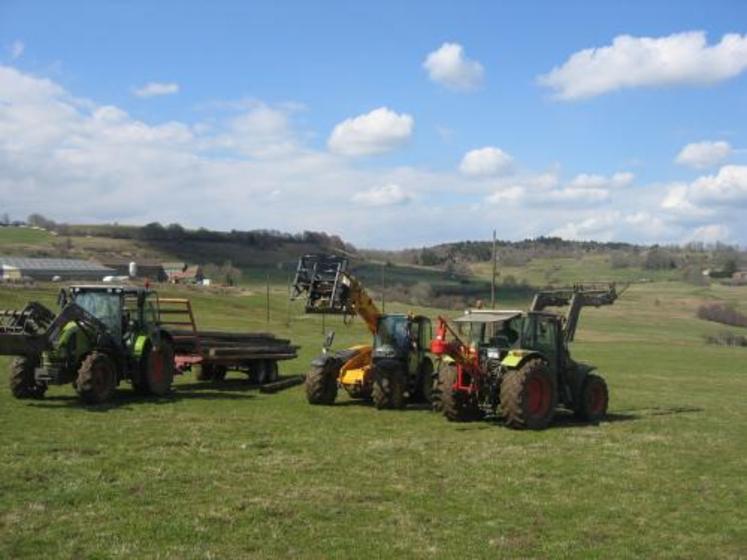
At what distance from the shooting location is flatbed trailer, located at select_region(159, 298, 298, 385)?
23375 mm

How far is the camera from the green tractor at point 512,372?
16.5 m

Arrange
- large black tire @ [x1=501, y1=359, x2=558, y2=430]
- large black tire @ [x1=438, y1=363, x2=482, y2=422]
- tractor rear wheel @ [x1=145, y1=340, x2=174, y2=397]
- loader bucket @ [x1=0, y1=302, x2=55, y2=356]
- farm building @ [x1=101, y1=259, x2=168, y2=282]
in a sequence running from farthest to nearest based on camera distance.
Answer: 1. farm building @ [x1=101, y1=259, x2=168, y2=282]
2. tractor rear wheel @ [x1=145, y1=340, x2=174, y2=397]
3. loader bucket @ [x1=0, y1=302, x2=55, y2=356]
4. large black tire @ [x1=438, y1=363, x2=482, y2=422]
5. large black tire @ [x1=501, y1=359, x2=558, y2=430]

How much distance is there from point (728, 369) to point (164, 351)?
103ft

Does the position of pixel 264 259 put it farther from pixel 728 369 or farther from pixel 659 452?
pixel 659 452

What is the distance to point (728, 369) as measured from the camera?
Answer: 42.8 metres

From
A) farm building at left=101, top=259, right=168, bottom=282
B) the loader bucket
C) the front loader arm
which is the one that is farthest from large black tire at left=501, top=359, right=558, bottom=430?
farm building at left=101, top=259, right=168, bottom=282

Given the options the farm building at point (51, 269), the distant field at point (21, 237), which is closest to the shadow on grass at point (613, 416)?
the farm building at point (51, 269)

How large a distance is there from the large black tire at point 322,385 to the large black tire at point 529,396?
16.7 ft

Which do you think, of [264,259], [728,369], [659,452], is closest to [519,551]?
[659,452]

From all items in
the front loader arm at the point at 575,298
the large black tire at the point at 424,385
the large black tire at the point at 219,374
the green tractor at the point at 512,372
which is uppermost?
the front loader arm at the point at 575,298

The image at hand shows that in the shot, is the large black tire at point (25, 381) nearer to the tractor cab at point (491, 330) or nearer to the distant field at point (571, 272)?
the tractor cab at point (491, 330)

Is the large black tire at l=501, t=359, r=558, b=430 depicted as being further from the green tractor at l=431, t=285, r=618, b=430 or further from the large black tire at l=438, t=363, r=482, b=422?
the large black tire at l=438, t=363, r=482, b=422

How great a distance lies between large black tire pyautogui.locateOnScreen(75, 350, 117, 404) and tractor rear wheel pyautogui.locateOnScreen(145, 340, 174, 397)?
1.34 m

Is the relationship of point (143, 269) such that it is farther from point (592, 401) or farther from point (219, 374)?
point (592, 401)
